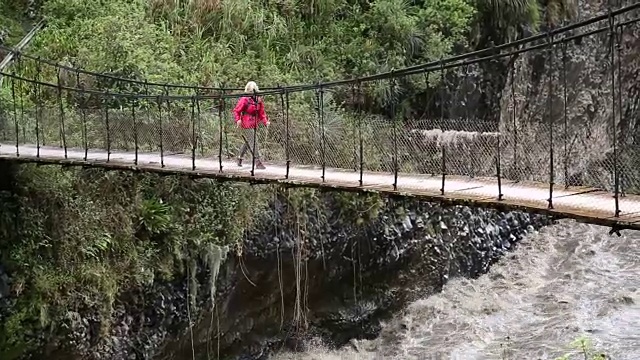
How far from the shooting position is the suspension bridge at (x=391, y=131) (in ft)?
10.8

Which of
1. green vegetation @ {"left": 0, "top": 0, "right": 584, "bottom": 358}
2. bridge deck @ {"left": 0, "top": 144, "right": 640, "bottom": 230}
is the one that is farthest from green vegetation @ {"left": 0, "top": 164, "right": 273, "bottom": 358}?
bridge deck @ {"left": 0, "top": 144, "right": 640, "bottom": 230}

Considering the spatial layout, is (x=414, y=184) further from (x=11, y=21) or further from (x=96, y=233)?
(x=11, y=21)

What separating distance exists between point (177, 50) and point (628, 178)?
5.36 meters

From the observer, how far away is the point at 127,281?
5055 millimetres

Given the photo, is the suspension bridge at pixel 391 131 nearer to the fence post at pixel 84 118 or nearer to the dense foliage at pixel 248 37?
the fence post at pixel 84 118

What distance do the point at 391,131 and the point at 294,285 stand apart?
5.37 feet

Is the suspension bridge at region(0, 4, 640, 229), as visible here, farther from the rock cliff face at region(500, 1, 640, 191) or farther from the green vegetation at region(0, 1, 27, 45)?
the green vegetation at region(0, 1, 27, 45)

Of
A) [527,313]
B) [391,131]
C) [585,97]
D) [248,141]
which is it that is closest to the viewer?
[248,141]

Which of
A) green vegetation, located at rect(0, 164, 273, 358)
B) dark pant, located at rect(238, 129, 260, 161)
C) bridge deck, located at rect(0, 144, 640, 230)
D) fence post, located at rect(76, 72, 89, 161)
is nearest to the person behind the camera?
bridge deck, located at rect(0, 144, 640, 230)

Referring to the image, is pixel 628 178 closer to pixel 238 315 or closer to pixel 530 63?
pixel 530 63

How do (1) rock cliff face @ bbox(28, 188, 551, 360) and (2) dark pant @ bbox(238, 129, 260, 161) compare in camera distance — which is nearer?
(2) dark pant @ bbox(238, 129, 260, 161)

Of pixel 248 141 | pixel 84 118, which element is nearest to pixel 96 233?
pixel 84 118

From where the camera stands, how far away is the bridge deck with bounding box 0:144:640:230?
2.76 metres

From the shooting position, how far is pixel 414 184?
3.76 m
